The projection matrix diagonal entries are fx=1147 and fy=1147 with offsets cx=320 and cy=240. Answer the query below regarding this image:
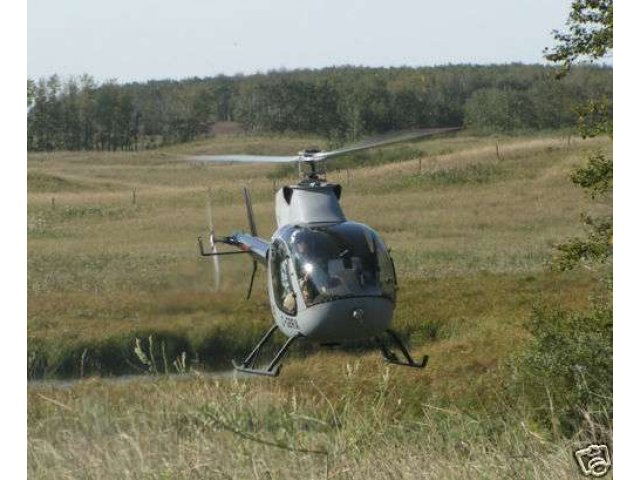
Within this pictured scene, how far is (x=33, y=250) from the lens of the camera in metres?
49.0

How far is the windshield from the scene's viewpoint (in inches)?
537

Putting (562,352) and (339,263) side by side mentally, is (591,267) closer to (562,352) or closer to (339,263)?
(562,352)

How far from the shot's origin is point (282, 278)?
14219mm

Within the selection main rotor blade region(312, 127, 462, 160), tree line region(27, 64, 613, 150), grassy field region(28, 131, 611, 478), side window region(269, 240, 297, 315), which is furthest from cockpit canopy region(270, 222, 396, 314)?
tree line region(27, 64, 613, 150)

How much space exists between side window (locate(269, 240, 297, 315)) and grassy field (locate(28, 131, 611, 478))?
1.25 meters

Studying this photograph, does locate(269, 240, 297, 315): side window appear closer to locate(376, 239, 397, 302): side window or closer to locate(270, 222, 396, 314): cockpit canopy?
locate(270, 222, 396, 314): cockpit canopy

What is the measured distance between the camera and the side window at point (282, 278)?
14.1 m

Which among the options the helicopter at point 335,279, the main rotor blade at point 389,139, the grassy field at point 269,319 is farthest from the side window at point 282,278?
the main rotor blade at point 389,139

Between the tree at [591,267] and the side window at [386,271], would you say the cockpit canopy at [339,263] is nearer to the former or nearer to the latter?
the side window at [386,271]

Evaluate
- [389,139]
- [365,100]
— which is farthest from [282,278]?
[365,100]

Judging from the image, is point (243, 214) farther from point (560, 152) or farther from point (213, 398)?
point (213, 398)

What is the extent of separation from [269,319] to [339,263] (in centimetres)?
2152
